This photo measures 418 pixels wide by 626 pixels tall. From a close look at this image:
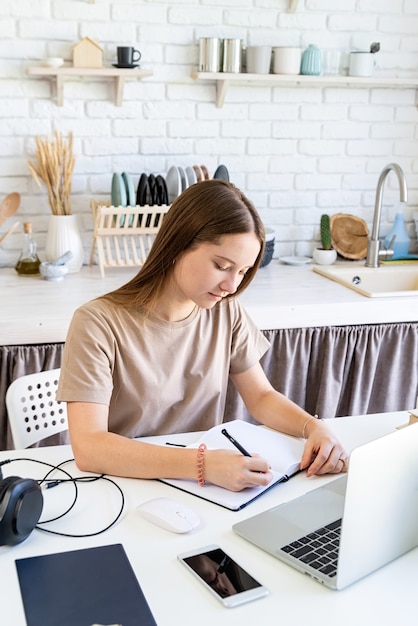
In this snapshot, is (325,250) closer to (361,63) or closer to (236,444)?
(361,63)

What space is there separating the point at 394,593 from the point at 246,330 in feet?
2.89

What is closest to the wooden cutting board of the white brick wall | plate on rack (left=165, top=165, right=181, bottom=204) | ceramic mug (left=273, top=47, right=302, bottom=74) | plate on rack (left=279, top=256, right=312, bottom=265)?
the white brick wall

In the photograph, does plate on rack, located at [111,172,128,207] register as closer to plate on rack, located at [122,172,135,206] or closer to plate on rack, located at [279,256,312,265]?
plate on rack, located at [122,172,135,206]

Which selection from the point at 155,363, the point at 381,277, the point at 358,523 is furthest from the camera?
the point at 381,277

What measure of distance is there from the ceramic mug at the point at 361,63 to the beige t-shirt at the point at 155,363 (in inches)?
64.3

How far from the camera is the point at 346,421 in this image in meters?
1.76

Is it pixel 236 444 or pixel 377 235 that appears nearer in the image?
pixel 236 444

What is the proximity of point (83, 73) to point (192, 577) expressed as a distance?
2.09 meters

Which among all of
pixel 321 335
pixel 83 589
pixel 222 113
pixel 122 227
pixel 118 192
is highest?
pixel 222 113

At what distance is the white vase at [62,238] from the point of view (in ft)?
9.31

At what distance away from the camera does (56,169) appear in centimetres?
279

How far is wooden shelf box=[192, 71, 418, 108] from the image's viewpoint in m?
2.90

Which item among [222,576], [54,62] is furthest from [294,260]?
[222,576]

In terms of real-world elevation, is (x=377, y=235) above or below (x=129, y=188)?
below
